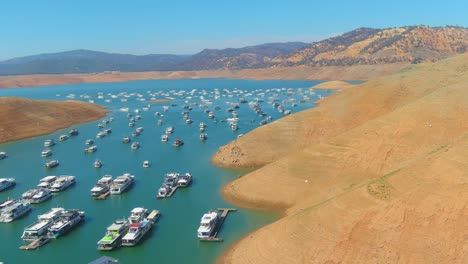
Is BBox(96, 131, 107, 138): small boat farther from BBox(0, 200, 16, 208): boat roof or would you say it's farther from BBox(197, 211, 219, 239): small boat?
BBox(197, 211, 219, 239): small boat

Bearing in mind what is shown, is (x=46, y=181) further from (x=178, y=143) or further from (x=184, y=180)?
(x=178, y=143)

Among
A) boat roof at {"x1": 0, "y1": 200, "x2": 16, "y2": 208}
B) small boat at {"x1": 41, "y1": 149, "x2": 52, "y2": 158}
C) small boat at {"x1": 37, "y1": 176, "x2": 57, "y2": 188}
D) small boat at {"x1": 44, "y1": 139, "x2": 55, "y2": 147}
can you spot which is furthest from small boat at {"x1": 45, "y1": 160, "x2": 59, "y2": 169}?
boat roof at {"x1": 0, "y1": 200, "x2": 16, "y2": 208}

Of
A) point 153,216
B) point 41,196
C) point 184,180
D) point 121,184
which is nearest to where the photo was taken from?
point 153,216

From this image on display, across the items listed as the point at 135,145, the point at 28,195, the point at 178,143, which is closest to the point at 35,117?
the point at 135,145

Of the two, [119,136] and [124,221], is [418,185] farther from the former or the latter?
[119,136]

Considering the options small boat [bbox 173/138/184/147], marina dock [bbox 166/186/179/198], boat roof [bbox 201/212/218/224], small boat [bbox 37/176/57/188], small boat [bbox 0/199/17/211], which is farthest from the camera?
small boat [bbox 173/138/184/147]

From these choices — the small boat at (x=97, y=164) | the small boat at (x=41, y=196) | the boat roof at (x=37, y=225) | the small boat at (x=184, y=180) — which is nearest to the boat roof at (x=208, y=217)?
the small boat at (x=184, y=180)

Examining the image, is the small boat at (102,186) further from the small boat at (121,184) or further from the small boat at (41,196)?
the small boat at (41,196)
